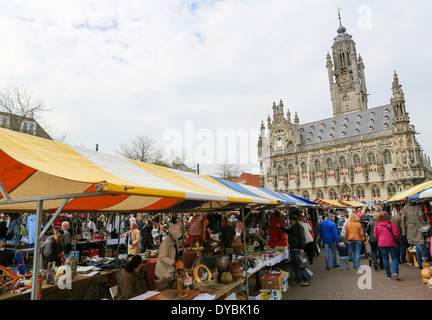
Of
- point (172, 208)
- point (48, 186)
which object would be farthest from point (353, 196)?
point (48, 186)

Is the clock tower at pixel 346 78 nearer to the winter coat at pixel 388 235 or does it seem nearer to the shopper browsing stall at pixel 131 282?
the winter coat at pixel 388 235

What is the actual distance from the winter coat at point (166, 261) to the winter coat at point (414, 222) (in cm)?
698

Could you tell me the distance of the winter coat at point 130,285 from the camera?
4332 millimetres

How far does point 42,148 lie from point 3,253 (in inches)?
230

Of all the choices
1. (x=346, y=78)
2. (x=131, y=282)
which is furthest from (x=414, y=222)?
(x=346, y=78)

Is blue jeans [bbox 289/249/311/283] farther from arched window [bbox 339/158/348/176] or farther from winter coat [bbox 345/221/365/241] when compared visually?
arched window [bbox 339/158/348/176]

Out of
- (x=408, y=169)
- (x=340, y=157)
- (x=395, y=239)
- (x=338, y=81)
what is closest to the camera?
(x=395, y=239)

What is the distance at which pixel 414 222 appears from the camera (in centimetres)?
764

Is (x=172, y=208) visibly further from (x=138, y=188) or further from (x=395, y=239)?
(x=395, y=239)

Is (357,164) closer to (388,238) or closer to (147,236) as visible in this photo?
(388,238)

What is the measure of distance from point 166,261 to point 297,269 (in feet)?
13.7
